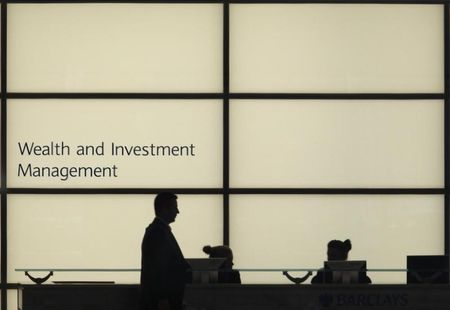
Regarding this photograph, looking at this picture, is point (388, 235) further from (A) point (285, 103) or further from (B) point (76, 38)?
(B) point (76, 38)

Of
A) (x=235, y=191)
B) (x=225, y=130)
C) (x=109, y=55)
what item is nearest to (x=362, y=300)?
(x=235, y=191)

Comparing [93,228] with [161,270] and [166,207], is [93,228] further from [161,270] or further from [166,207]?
[161,270]

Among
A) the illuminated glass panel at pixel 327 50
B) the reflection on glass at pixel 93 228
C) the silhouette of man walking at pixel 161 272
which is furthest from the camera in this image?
the illuminated glass panel at pixel 327 50

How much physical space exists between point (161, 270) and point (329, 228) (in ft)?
13.9

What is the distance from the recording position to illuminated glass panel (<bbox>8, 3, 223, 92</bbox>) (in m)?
11.6

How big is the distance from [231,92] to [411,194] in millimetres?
2029

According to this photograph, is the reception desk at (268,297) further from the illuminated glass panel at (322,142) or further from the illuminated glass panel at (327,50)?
the illuminated glass panel at (327,50)

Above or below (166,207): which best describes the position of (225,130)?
above

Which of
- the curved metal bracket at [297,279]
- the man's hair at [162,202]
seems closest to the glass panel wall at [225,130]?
the curved metal bracket at [297,279]

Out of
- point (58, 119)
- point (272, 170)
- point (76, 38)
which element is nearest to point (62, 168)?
point (58, 119)

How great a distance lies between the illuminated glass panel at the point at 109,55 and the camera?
38.1 ft

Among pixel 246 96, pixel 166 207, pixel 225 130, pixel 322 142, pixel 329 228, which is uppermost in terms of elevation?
pixel 246 96

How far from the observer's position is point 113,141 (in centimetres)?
1159

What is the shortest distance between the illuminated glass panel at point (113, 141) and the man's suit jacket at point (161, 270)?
383cm
